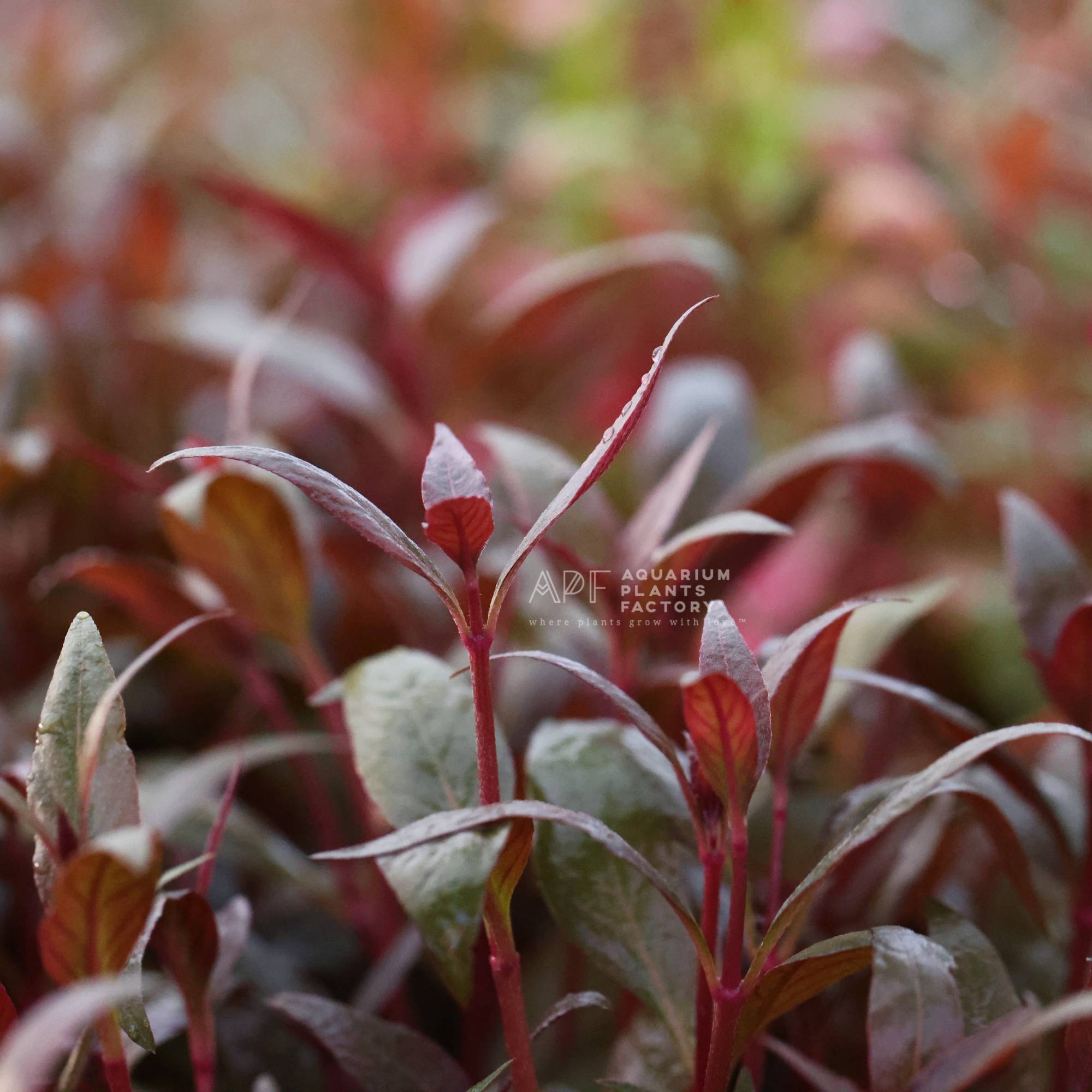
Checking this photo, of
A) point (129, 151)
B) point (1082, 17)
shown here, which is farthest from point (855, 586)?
point (1082, 17)

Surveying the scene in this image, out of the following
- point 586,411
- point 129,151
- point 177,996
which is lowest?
point 177,996

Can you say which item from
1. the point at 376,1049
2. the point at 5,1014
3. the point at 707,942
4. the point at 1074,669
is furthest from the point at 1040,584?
the point at 5,1014

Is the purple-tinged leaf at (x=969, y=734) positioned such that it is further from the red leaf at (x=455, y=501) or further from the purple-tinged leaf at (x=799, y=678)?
the red leaf at (x=455, y=501)

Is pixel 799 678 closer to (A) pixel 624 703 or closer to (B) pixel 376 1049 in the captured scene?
(A) pixel 624 703

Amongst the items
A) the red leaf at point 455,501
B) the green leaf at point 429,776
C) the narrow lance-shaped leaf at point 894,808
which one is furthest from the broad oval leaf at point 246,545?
the narrow lance-shaped leaf at point 894,808

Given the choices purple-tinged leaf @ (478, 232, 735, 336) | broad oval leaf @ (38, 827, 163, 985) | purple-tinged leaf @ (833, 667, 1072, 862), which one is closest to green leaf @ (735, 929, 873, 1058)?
purple-tinged leaf @ (833, 667, 1072, 862)

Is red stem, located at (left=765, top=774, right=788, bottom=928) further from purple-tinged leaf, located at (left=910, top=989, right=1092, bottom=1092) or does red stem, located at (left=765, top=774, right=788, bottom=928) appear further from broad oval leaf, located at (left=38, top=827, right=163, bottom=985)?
broad oval leaf, located at (left=38, top=827, right=163, bottom=985)

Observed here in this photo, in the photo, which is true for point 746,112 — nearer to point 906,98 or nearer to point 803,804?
point 906,98
